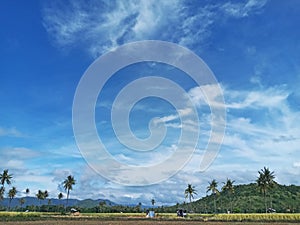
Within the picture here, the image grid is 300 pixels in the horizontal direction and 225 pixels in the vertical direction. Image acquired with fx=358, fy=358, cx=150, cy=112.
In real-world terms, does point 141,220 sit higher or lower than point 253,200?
lower

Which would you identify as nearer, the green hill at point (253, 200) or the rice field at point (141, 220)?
the rice field at point (141, 220)

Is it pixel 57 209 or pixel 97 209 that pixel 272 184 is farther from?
pixel 57 209

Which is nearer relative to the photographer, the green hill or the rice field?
the rice field

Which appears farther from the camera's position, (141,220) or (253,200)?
(253,200)

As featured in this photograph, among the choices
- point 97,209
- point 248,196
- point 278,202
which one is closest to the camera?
point 97,209

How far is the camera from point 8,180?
10569 cm

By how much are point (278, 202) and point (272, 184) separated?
40849 mm

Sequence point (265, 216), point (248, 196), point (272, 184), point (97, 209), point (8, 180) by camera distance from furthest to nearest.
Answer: point (248, 196), point (97, 209), point (8, 180), point (272, 184), point (265, 216)

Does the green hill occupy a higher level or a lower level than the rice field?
higher

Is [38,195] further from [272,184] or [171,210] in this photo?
[272,184]

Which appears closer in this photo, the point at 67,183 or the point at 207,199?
the point at 67,183

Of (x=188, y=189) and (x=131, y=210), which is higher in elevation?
(x=188, y=189)

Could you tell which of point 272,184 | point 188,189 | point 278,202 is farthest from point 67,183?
point 278,202

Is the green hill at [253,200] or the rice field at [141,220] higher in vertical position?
the green hill at [253,200]
